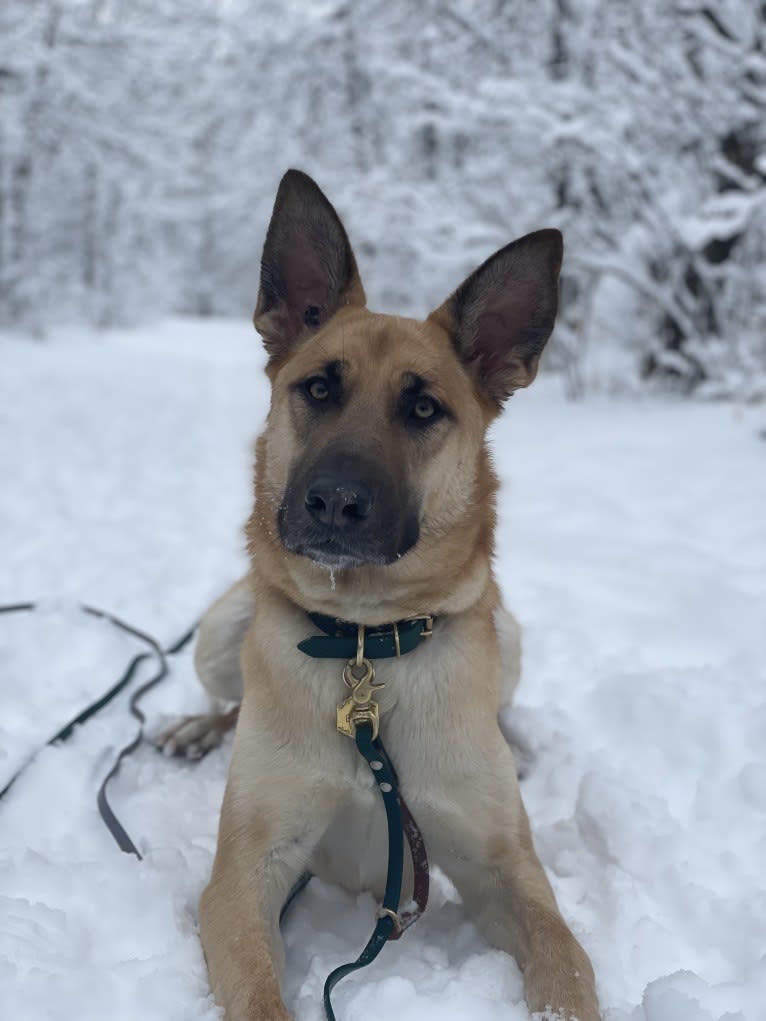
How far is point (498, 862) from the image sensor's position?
221 cm

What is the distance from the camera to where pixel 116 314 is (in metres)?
33.0

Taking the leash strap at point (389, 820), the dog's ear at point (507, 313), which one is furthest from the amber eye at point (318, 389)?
the leash strap at point (389, 820)

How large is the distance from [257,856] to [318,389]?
1.29 metres

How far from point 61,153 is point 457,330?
2507 centimetres

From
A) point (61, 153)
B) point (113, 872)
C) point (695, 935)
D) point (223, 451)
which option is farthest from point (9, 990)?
point (61, 153)

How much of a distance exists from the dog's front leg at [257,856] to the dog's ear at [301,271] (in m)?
1.27

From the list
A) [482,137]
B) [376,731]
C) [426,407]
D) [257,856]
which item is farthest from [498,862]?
[482,137]

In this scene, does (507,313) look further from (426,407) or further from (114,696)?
(114,696)

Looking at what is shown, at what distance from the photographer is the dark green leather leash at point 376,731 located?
2102 millimetres

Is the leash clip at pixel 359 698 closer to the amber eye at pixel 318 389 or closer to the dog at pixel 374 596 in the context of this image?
the dog at pixel 374 596

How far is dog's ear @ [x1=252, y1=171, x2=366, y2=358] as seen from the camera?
8.42 feet

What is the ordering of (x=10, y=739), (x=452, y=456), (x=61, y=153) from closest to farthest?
(x=452, y=456), (x=10, y=739), (x=61, y=153)

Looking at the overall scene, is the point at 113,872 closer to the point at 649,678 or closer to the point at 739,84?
the point at 649,678

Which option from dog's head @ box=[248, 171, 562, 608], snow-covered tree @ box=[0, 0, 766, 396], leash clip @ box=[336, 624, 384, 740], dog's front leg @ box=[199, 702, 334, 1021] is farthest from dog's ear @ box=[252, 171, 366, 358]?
snow-covered tree @ box=[0, 0, 766, 396]
